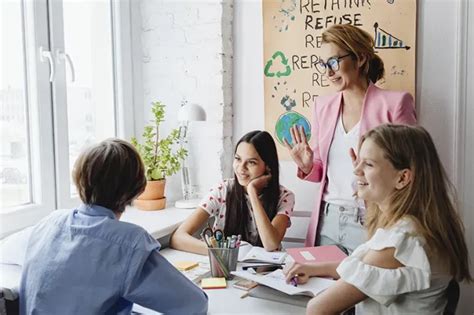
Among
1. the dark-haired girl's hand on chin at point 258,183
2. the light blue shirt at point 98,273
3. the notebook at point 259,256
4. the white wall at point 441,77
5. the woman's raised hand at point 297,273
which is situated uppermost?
the white wall at point 441,77

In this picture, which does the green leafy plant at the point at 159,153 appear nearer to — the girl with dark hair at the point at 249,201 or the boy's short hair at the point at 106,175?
the girl with dark hair at the point at 249,201

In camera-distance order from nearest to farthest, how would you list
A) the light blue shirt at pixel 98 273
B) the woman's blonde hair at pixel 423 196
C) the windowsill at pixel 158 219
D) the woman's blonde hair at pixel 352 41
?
the light blue shirt at pixel 98 273 < the woman's blonde hair at pixel 423 196 < the woman's blonde hair at pixel 352 41 < the windowsill at pixel 158 219

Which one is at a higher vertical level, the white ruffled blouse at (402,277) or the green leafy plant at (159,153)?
the green leafy plant at (159,153)

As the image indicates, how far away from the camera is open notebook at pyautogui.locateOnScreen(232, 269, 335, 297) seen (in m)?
1.26

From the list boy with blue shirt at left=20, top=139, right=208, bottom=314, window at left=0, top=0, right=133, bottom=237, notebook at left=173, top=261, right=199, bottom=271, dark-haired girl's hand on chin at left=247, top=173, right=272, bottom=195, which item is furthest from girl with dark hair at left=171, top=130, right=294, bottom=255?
boy with blue shirt at left=20, top=139, right=208, bottom=314

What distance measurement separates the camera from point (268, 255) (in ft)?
5.21

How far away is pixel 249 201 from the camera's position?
1877mm

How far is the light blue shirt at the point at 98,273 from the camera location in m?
1.03

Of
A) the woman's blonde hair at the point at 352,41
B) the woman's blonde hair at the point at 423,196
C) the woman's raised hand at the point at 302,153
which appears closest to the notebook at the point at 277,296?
the woman's blonde hair at the point at 423,196

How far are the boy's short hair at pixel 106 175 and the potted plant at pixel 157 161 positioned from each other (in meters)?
1.00

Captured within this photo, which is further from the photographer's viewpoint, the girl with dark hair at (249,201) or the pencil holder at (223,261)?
the girl with dark hair at (249,201)

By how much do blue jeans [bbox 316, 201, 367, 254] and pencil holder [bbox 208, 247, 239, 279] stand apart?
501 millimetres

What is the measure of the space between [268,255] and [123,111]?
3.76 feet

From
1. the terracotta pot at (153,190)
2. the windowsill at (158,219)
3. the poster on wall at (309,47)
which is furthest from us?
the terracotta pot at (153,190)
